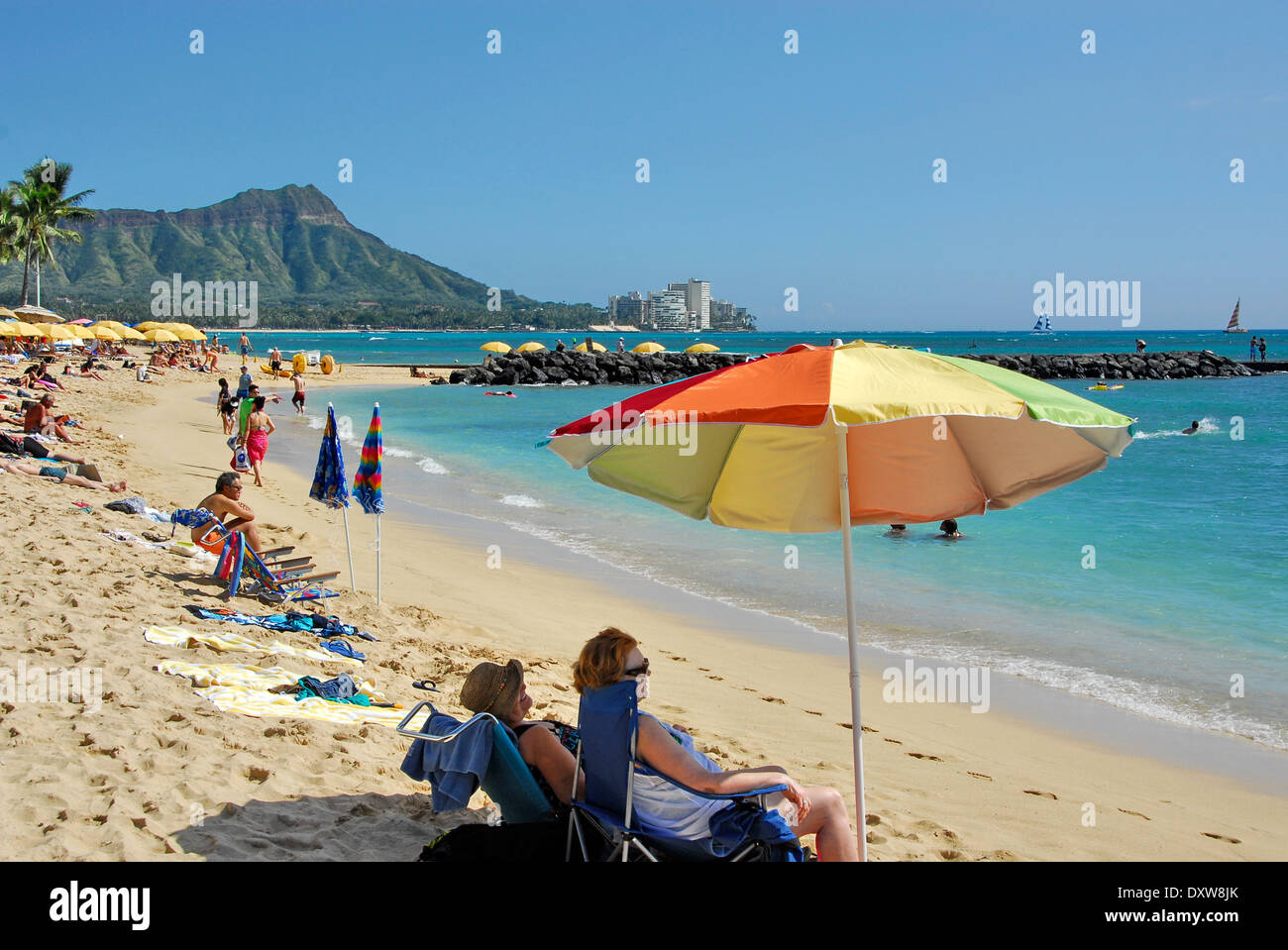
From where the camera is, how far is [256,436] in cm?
1553

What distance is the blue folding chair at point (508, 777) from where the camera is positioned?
11.5 feet

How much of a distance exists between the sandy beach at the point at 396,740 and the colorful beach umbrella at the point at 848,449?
1738mm

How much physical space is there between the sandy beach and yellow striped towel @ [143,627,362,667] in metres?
0.10

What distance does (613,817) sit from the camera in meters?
3.31

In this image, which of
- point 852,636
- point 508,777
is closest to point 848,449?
point 852,636

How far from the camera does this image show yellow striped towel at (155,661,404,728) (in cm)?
513

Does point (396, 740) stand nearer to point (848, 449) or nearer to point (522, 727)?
point (522, 727)

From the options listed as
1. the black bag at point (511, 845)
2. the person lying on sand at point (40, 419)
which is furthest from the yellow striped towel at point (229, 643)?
the person lying on sand at point (40, 419)

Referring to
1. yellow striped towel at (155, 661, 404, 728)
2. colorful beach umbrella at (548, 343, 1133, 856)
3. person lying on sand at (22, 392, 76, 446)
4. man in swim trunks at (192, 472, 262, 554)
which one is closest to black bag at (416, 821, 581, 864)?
colorful beach umbrella at (548, 343, 1133, 856)

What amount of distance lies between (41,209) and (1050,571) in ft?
208

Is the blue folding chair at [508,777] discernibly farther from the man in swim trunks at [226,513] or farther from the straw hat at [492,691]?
the man in swim trunks at [226,513]

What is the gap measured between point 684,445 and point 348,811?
7.44ft

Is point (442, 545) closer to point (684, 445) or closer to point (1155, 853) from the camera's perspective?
point (684, 445)
